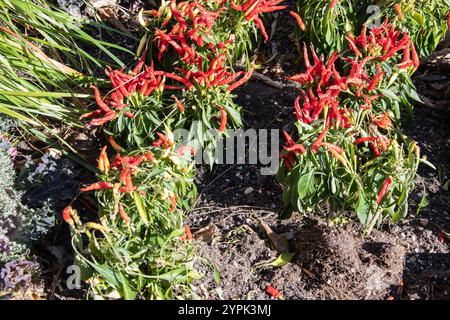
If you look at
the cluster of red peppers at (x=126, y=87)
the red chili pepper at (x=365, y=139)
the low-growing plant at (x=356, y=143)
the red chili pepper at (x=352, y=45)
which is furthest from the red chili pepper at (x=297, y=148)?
the cluster of red peppers at (x=126, y=87)

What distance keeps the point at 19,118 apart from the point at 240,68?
1492 mm

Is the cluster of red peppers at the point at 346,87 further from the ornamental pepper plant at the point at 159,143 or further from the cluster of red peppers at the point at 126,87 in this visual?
the cluster of red peppers at the point at 126,87

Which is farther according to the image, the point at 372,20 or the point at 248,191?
the point at 372,20

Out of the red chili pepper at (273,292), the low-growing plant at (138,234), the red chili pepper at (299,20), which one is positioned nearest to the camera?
the low-growing plant at (138,234)

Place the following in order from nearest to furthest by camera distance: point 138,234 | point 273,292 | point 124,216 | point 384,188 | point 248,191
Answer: point 124,216 → point 138,234 → point 384,188 → point 273,292 → point 248,191

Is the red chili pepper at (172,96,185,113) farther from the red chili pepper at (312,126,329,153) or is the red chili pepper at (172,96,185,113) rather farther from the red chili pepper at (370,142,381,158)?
the red chili pepper at (370,142,381,158)

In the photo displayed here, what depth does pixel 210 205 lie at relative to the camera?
13.0 ft

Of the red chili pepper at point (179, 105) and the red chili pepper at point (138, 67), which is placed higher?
the red chili pepper at point (138, 67)

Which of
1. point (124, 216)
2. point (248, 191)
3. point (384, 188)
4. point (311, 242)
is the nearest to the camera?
point (124, 216)

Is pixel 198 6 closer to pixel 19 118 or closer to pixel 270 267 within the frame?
pixel 19 118

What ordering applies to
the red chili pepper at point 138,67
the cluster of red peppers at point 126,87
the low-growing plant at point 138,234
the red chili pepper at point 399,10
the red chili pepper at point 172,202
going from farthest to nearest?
1. the red chili pepper at point 399,10
2. the red chili pepper at point 138,67
3. the cluster of red peppers at point 126,87
4. the red chili pepper at point 172,202
5. the low-growing plant at point 138,234

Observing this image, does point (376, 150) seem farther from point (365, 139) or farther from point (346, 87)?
point (346, 87)

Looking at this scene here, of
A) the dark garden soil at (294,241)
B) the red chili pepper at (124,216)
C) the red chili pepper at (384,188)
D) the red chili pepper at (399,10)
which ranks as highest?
the red chili pepper at (399,10)

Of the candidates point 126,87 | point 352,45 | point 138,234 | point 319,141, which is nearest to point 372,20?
point 352,45
